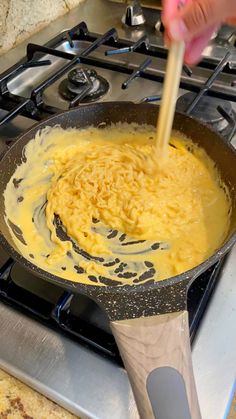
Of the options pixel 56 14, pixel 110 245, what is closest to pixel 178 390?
pixel 110 245

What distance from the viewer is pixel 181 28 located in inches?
23.9

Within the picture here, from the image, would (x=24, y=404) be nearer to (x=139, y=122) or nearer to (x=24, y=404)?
(x=24, y=404)

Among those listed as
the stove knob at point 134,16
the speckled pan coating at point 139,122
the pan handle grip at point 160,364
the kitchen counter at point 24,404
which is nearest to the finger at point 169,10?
the speckled pan coating at point 139,122

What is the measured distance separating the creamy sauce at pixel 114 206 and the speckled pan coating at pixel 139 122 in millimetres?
22

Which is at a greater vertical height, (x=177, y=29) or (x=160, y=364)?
(x=177, y=29)

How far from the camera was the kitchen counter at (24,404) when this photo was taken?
1.92 ft

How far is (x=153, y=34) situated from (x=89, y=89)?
1.17ft

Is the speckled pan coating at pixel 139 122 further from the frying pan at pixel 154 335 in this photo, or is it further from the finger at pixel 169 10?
the finger at pixel 169 10

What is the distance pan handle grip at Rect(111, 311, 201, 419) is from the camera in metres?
0.49

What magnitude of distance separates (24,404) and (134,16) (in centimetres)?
112

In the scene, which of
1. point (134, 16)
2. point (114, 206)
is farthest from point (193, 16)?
point (134, 16)

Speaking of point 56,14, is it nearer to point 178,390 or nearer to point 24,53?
point 24,53

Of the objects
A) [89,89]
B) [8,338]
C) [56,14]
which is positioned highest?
[56,14]

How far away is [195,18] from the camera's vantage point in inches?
23.2
